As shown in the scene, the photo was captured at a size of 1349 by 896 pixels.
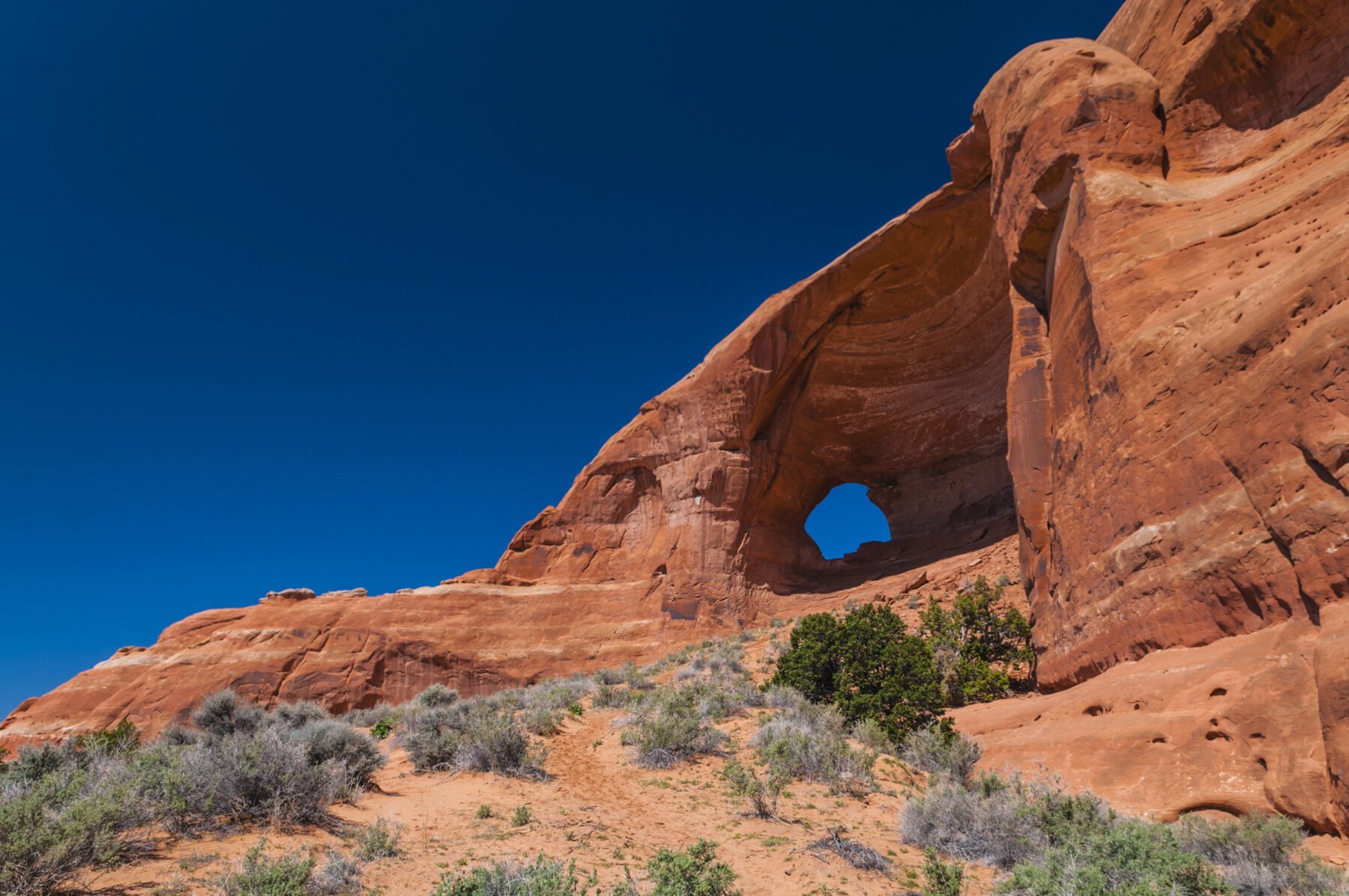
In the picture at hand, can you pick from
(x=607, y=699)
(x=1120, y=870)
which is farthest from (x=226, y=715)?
(x=1120, y=870)

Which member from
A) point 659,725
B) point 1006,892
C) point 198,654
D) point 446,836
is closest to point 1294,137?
point 1006,892

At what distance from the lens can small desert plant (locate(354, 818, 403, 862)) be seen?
5.94m

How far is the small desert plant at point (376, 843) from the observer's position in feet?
19.5

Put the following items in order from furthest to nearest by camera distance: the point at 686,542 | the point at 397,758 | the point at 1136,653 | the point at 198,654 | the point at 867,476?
the point at 867,476, the point at 686,542, the point at 198,654, the point at 397,758, the point at 1136,653

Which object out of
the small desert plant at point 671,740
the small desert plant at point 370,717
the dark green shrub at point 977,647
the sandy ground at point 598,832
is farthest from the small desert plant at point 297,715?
the dark green shrub at point 977,647

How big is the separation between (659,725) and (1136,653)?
23.3 ft

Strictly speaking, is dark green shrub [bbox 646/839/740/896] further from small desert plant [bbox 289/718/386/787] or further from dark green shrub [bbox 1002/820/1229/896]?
small desert plant [bbox 289/718/386/787]

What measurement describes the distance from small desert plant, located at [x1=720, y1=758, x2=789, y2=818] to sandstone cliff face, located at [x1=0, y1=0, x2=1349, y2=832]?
361 centimetres

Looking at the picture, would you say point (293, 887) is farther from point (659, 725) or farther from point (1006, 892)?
point (659, 725)

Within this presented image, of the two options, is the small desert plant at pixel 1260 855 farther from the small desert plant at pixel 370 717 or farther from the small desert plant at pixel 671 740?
the small desert plant at pixel 370 717

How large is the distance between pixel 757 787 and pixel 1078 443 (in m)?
8.90

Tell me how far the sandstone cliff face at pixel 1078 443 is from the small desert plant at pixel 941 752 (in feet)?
1.51

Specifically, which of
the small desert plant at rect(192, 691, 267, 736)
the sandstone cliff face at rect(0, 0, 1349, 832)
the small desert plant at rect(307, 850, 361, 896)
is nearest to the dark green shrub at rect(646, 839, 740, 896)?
the small desert plant at rect(307, 850, 361, 896)

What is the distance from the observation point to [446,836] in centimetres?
682
